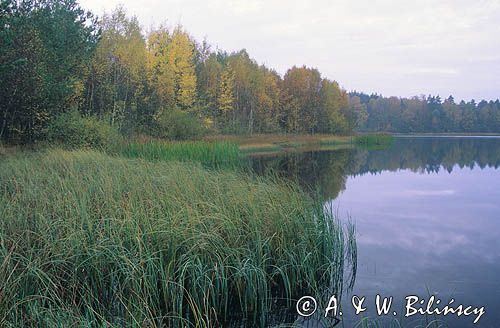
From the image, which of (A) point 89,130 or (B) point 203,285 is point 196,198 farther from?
(A) point 89,130

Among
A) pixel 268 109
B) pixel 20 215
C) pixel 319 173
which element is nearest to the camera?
pixel 20 215

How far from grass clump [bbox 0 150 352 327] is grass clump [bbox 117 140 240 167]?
28.2ft

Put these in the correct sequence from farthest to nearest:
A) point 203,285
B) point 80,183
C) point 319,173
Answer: point 319,173, point 80,183, point 203,285

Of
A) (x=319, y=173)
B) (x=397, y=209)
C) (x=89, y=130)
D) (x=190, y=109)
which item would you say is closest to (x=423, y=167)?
(x=319, y=173)

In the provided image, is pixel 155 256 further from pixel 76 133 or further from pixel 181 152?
pixel 181 152

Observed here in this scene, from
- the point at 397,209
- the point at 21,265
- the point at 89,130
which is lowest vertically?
the point at 397,209

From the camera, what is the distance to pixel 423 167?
24438 mm

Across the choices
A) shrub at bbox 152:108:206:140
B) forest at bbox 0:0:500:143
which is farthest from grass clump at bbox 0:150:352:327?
shrub at bbox 152:108:206:140

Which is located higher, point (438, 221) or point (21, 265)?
point (21, 265)

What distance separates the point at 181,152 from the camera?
1714cm

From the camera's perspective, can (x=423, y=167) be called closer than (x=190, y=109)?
Yes

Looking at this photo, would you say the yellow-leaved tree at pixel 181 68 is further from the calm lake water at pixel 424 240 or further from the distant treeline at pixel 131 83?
the calm lake water at pixel 424 240

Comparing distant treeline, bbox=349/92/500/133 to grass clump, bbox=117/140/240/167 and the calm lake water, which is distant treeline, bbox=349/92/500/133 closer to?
grass clump, bbox=117/140/240/167

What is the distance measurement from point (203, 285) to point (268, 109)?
140 ft
